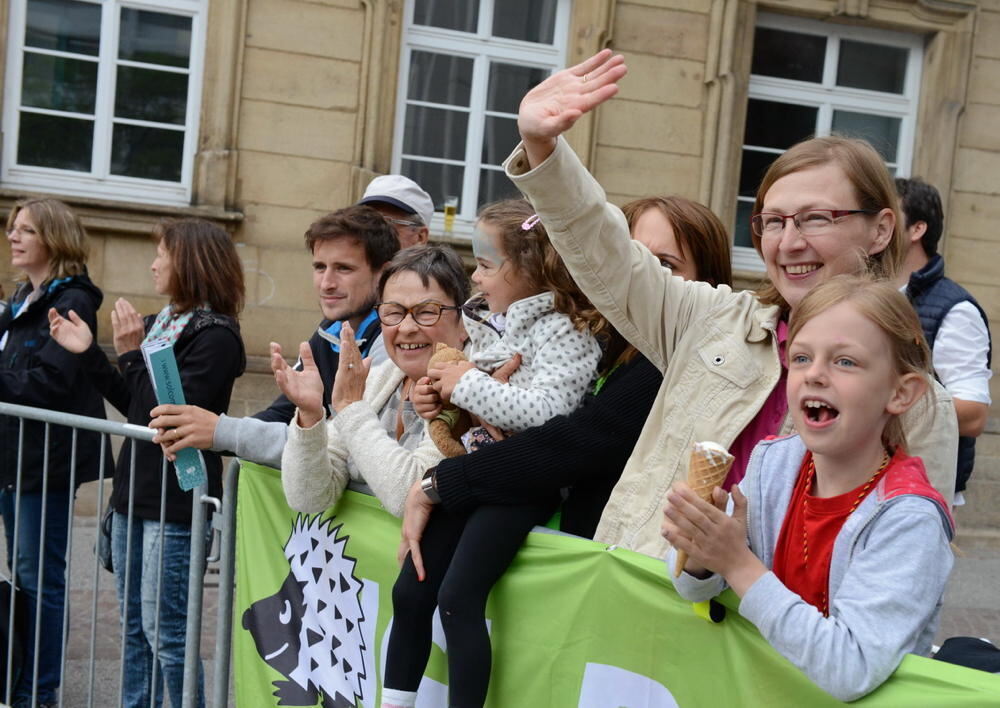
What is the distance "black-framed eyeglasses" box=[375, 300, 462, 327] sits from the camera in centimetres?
336

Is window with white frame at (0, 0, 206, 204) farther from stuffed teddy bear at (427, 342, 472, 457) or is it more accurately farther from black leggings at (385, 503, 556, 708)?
black leggings at (385, 503, 556, 708)

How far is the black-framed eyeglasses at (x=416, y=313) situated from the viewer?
3355 mm

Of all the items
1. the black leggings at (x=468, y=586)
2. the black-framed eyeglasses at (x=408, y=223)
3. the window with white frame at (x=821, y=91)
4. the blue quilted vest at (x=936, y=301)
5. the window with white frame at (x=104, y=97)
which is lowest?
the black leggings at (x=468, y=586)

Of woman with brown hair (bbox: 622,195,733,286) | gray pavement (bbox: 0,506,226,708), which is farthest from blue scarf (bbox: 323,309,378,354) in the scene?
gray pavement (bbox: 0,506,226,708)

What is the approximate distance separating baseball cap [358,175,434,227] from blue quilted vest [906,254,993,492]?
187 centimetres

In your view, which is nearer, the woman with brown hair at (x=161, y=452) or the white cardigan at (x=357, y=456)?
the white cardigan at (x=357, y=456)

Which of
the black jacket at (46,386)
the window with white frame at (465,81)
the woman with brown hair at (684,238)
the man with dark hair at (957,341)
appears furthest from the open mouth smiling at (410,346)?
the window with white frame at (465,81)

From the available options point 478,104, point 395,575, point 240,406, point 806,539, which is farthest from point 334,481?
point 478,104

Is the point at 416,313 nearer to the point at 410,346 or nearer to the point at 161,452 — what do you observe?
the point at 410,346

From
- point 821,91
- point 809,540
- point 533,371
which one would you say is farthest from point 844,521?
point 821,91

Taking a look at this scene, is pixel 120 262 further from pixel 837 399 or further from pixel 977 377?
pixel 837 399

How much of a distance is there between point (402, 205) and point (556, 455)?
2074mm

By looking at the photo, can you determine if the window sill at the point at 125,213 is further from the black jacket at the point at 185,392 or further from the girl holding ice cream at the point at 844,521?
the girl holding ice cream at the point at 844,521

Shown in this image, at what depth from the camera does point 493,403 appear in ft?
9.56
